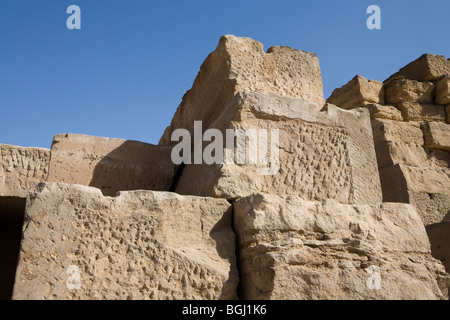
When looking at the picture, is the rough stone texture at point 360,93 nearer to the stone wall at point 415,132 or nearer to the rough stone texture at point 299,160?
the stone wall at point 415,132

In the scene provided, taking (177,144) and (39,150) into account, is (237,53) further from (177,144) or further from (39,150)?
(39,150)

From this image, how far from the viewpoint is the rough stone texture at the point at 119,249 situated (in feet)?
5.95

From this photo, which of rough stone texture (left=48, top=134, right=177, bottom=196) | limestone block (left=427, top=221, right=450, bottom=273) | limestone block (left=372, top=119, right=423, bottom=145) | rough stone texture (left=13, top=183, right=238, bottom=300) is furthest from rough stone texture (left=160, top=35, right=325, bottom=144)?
limestone block (left=372, top=119, right=423, bottom=145)

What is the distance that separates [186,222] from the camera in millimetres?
2109

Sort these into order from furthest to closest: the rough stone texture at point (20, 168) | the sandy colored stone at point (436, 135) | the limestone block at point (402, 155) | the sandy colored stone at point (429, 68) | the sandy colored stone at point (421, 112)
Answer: the sandy colored stone at point (429, 68), the sandy colored stone at point (421, 112), the sandy colored stone at point (436, 135), the limestone block at point (402, 155), the rough stone texture at point (20, 168)

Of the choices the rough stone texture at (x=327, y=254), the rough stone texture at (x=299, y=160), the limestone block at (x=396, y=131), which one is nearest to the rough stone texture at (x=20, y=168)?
the rough stone texture at (x=299, y=160)

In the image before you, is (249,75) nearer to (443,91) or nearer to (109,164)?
(109,164)

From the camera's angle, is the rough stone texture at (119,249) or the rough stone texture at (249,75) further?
the rough stone texture at (249,75)

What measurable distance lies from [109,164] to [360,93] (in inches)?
173

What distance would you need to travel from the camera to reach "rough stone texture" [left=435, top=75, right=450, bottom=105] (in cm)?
630

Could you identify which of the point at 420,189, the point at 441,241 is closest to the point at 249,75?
the point at 441,241

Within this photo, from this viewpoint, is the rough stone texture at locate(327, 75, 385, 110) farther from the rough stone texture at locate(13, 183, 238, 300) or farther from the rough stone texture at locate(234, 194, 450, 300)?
the rough stone texture at locate(13, 183, 238, 300)

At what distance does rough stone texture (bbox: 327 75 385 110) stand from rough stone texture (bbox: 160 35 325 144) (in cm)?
327

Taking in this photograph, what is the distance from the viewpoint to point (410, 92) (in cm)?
638
